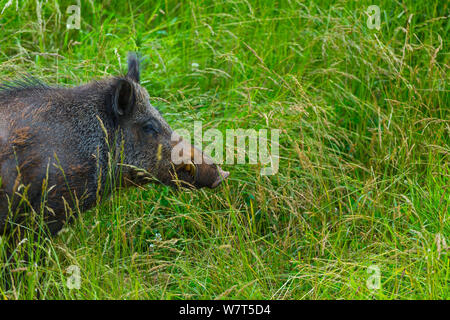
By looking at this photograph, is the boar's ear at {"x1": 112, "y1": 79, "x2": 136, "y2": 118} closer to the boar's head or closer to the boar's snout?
the boar's head

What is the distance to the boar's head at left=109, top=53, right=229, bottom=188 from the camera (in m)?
4.10

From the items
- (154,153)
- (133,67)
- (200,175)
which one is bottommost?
(200,175)

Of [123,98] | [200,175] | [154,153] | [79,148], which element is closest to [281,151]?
[200,175]

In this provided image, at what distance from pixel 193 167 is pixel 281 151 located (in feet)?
3.50

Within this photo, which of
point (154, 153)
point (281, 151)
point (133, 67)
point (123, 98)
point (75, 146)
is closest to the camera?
point (75, 146)

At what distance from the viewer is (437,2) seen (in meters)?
5.68

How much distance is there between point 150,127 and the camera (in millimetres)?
4191

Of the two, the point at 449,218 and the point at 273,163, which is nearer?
the point at 449,218

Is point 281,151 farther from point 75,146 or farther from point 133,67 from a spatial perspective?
point 75,146

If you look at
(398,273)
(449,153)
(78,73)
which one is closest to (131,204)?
(78,73)

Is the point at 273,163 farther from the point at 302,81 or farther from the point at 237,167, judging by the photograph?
the point at 302,81

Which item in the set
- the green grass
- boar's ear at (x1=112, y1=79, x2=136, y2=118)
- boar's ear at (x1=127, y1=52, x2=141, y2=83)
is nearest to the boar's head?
boar's ear at (x1=112, y1=79, x2=136, y2=118)
